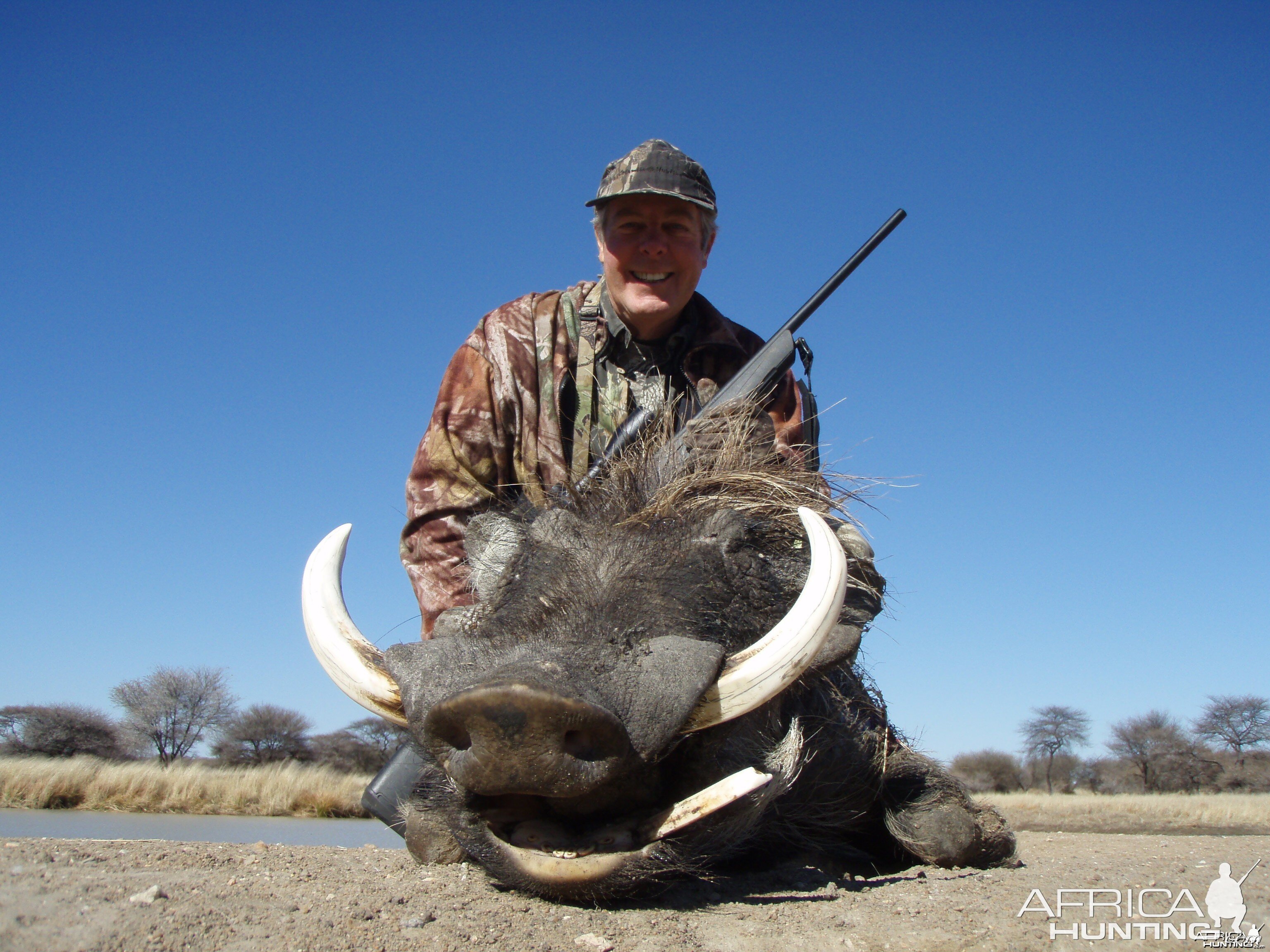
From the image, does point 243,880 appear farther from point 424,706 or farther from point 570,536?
point 570,536

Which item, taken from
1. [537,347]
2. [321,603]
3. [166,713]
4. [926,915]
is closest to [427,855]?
[321,603]

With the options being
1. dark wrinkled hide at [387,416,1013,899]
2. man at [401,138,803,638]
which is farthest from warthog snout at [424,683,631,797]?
man at [401,138,803,638]

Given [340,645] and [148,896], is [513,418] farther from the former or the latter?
[148,896]

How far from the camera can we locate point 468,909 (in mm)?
1989

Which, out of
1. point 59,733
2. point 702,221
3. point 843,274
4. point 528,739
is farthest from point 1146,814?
point 59,733

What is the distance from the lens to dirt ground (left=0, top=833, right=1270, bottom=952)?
5.38ft

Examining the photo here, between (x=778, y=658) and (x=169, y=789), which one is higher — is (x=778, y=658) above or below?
above

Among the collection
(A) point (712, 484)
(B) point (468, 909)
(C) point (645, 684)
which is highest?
(A) point (712, 484)

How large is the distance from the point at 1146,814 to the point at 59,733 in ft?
40.9

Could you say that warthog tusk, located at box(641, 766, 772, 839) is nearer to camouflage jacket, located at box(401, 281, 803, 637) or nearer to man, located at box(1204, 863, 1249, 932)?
man, located at box(1204, 863, 1249, 932)

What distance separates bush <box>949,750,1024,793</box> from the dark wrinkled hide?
17.0m

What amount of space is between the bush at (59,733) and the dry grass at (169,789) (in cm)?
351

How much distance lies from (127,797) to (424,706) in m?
6.03

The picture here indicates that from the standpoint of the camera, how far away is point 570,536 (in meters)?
2.62
